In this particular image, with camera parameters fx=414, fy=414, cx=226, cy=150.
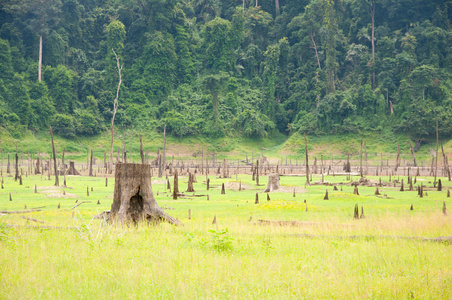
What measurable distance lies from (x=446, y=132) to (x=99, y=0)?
7674 centimetres

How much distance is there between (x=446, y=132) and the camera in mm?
65500

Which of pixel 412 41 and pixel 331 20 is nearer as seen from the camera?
pixel 412 41

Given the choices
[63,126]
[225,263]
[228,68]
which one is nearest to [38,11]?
[63,126]

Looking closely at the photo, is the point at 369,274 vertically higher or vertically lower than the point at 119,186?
lower

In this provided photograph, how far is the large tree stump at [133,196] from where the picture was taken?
1130 cm

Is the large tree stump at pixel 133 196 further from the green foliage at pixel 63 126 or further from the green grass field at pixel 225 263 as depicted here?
the green foliage at pixel 63 126

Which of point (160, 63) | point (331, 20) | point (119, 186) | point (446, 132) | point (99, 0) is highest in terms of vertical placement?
point (99, 0)

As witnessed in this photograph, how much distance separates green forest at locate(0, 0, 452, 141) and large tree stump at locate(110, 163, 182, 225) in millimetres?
61451

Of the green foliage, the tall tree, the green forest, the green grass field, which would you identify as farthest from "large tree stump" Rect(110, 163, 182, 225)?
the tall tree

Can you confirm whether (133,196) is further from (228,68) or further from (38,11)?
(228,68)

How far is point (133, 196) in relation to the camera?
455 inches

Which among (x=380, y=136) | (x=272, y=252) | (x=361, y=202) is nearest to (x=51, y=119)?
(x=380, y=136)

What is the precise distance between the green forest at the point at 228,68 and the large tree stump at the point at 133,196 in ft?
202

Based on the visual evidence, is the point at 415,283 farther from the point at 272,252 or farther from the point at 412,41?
the point at 412,41
